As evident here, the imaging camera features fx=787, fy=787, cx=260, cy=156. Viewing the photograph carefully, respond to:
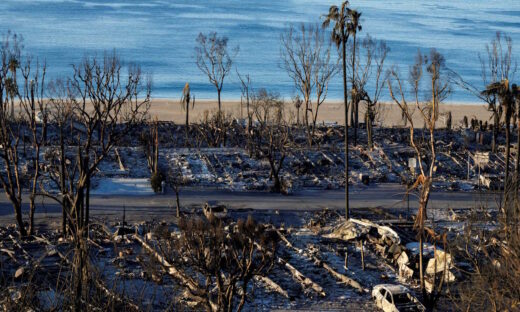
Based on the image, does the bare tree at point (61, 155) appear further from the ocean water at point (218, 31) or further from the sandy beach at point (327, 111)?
the ocean water at point (218, 31)

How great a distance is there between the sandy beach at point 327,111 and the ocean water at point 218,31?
5.58 meters

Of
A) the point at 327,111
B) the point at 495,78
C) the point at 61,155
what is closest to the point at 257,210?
the point at 61,155

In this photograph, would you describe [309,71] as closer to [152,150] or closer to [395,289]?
[152,150]

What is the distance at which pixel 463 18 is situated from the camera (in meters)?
173

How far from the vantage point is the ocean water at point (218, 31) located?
105125mm

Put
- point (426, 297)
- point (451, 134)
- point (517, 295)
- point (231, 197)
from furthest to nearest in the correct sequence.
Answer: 1. point (451, 134)
2. point (231, 197)
3. point (426, 297)
4. point (517, 295)

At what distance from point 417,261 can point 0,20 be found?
13639 centimetres

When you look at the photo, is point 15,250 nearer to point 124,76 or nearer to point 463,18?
point 124,76

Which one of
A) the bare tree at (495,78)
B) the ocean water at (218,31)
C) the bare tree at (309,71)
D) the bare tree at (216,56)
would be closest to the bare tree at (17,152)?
the bare tree at (216,56)

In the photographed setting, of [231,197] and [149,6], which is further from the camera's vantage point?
[149,6]

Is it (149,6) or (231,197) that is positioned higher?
(149,6)

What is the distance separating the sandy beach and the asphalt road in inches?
1110

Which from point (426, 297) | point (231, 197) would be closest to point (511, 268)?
point (426, 297)

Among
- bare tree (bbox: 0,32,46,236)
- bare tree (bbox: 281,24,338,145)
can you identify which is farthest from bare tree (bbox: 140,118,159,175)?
bare tree (bbox: 281,24,338,145)
